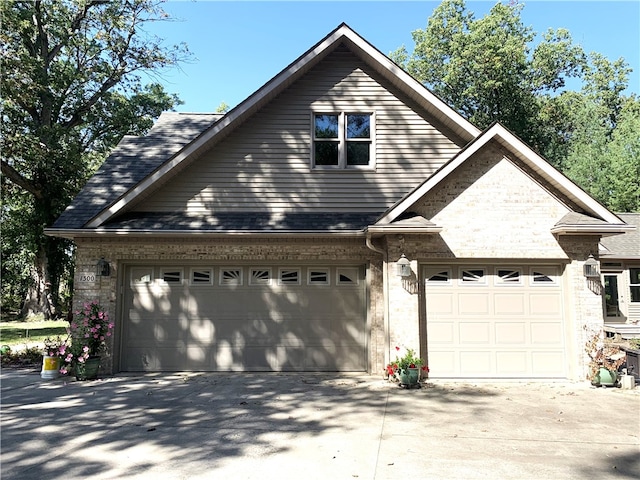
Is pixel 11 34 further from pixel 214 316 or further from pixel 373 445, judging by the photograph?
pixel 373 445

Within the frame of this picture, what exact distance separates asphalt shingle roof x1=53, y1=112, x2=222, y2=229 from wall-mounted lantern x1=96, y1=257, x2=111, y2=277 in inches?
35.1

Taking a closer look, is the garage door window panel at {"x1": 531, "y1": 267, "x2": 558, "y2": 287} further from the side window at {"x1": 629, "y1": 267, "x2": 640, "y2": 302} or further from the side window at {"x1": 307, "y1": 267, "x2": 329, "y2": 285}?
the side window at {"x1": 629, "y1": 267, "x2": 640, "y2": 302}

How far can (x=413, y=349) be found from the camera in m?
8.80

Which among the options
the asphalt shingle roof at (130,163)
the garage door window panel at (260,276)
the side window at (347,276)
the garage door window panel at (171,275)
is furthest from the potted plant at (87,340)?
the side window at (347,276)

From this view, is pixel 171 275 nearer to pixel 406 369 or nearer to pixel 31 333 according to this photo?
pixel 406 369

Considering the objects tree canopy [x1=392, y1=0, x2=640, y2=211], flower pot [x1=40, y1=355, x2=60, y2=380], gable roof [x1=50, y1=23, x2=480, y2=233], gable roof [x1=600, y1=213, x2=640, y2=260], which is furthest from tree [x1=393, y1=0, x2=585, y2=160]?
flower pot [x1=40, y1=355, x2=60, y2=380]

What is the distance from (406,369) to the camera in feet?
27.6

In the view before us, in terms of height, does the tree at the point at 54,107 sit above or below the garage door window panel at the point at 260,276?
above

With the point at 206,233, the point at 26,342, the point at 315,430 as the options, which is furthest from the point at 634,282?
the point at 26,342

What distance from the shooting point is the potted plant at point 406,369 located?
8344mm

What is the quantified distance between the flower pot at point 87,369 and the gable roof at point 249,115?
9.46 feet

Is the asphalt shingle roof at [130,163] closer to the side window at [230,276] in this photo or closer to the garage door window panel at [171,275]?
the garage door window panel at [171,275]

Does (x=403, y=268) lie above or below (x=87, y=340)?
above

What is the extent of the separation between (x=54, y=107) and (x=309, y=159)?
19362mm
